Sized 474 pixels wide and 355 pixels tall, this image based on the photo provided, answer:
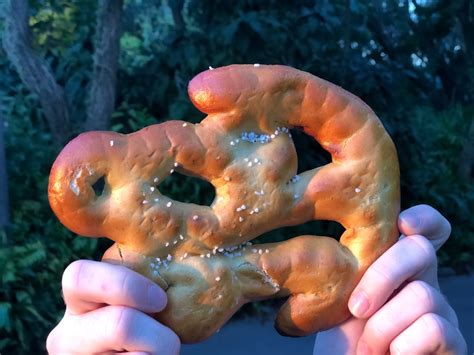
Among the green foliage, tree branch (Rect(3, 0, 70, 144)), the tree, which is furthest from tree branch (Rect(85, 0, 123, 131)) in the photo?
the green foliage

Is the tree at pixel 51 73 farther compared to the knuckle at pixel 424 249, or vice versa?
the tree at pixel 51 73

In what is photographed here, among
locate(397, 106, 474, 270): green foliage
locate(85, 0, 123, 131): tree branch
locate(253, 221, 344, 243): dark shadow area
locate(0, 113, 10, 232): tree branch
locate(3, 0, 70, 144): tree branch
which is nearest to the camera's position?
locate(0, 113, 10, 232): tree branch

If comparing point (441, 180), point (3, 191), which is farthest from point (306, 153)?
point (441, 180)

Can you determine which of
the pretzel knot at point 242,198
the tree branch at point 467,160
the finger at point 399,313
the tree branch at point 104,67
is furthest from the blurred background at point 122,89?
the finger at point 399,313

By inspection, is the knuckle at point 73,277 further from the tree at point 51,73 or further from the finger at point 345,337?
the tree at point 51,73

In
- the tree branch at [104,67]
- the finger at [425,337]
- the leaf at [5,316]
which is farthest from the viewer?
the tree branch at [104,67]

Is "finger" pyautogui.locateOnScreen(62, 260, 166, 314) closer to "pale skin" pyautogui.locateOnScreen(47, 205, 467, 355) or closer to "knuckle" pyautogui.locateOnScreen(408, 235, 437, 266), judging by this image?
"pale skin" pyautogui.locateOnScreen(47, 205, 467, 355)

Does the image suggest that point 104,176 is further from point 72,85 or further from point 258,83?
point 72,85
